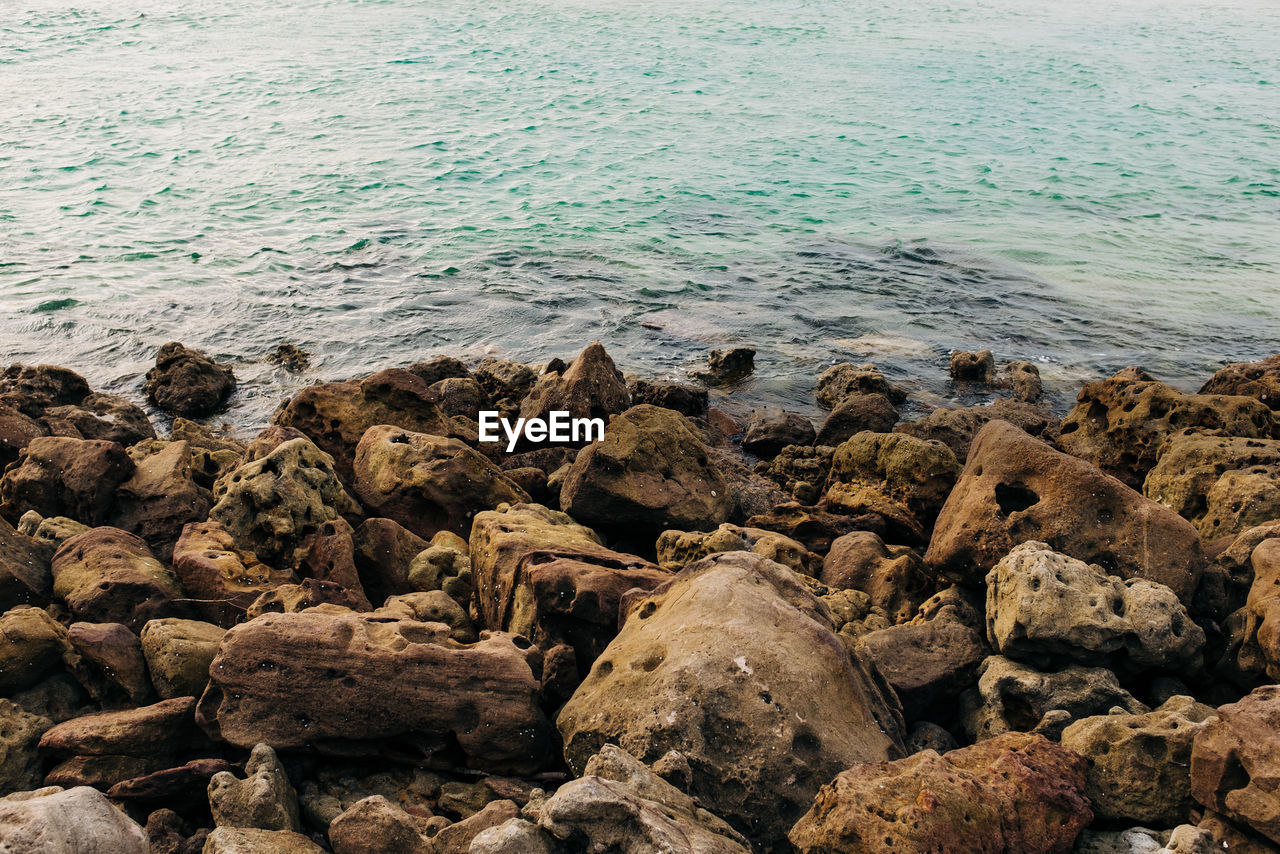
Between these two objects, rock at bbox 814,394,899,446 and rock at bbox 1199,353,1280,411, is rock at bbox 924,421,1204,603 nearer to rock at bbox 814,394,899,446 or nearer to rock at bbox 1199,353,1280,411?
rock at bbox 814,394,899,446

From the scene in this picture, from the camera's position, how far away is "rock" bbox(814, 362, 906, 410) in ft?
40.6

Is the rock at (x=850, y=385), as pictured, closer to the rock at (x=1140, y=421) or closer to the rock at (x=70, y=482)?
the rock at (x=1140, y=421)

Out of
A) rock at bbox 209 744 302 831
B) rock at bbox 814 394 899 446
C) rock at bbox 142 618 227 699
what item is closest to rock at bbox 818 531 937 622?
rock at bbox 814 394 899 446

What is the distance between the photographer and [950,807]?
→ 3686 millimetres

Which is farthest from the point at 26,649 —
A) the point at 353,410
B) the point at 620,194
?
the point at 620,194

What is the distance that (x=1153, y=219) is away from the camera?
23.2m

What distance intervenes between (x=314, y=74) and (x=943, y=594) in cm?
3277

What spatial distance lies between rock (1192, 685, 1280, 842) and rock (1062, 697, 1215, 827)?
0.68 ft

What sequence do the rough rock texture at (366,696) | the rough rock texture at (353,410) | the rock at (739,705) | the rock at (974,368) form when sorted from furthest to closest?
the rock at (974,368)
the rough rock texture at (353,410)
the rough rock texture at (366,696)
the rock at (739,705)

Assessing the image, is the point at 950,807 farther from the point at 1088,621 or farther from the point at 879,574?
the point at 879,574

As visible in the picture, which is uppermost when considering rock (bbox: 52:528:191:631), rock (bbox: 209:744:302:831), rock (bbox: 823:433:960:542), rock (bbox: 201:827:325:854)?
rock (bbox: 201:827:325:854)

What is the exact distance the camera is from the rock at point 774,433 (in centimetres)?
1109

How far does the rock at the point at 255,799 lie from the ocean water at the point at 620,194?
8716 millimetres

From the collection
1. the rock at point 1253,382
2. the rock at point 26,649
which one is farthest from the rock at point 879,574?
the rock at point 1253,382
